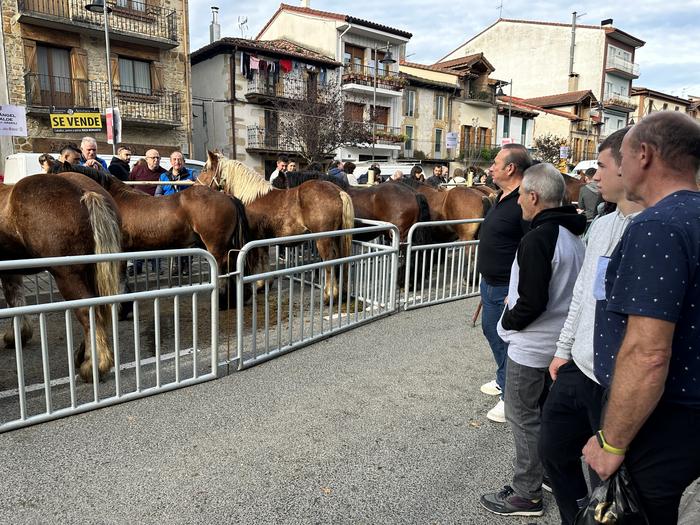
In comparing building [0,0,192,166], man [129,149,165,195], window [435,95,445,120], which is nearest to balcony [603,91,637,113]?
window [435,95,445,120]

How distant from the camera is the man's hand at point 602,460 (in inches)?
56.7

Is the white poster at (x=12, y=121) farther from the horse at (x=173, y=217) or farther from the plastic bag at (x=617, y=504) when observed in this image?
the plastic bag at (x=617, y=504)

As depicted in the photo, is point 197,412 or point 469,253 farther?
point 469,253

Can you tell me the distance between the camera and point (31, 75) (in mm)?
17891

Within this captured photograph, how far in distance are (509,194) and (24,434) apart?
348 centimetres

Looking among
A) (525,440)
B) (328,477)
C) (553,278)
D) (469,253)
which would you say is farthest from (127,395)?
(469,253)

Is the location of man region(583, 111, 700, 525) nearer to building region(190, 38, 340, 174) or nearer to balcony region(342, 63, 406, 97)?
building region(190, 38, 340, 174)

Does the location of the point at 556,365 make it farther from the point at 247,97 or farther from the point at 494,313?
the point at 247,97

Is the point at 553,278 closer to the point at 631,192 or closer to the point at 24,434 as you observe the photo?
the point at 631,192

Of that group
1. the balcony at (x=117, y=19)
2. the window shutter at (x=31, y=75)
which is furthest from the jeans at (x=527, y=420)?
the balcony at (x=117, y=19)

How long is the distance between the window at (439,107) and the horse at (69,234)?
3491cm

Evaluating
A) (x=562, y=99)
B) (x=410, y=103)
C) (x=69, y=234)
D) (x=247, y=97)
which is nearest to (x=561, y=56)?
(x=562, y=99)

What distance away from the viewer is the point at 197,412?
3.39 metres

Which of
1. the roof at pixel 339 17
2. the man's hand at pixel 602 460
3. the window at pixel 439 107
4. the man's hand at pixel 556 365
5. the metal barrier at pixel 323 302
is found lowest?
the metal barrier at pixel 323 302
